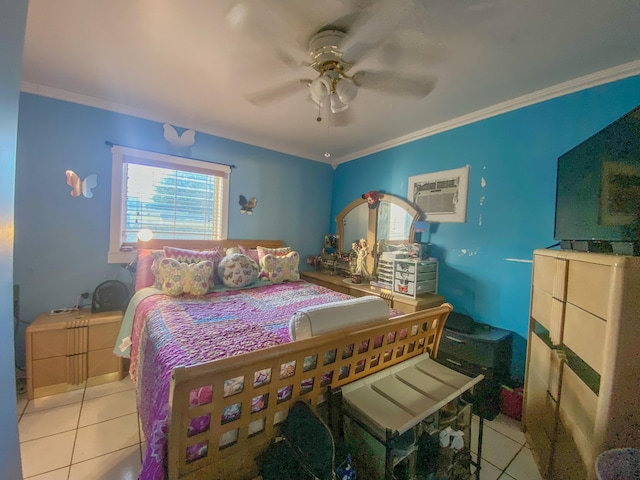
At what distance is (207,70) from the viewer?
184 centimetres

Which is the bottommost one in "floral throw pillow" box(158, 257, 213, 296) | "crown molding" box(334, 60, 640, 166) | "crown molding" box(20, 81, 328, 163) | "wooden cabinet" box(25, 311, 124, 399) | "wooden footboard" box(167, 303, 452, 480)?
"wooden cabinet" box(25, 311, 124, 399)

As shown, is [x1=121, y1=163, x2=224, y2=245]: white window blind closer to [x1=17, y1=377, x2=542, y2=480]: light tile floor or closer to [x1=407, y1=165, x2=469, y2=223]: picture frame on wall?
[x1=17, y1=377, x2=542, y2=480]: light tile floor

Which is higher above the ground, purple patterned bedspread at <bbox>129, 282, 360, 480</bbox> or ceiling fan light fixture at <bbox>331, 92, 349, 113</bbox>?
ceiling fan light fixture at <bbox>331, 92, 349, 113</bbox>

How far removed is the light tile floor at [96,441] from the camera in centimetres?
141

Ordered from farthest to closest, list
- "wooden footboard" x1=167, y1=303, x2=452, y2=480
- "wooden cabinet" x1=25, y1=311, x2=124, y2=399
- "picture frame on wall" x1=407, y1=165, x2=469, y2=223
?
1. "picture frame on wall" x1=407, y1=165, x2=469, y2=223
2. "wooden cabinet" x1=25, y1=311, x2=124, y2=399
3. "wooden footboard" x1=167, y1=303, x2=452, y2=480

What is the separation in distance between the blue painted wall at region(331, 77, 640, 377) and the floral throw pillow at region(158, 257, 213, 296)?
90.8 inches

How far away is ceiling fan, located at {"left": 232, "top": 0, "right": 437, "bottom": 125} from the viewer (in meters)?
1.33

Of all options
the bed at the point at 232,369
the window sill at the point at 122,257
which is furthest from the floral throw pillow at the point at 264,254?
the window sill at the point at 122,257

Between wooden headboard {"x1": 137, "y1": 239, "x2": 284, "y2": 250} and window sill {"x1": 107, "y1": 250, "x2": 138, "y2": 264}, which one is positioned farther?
wooden headboard {"x1": 137, "y1": 239, "x2": 284, "y2": 250}

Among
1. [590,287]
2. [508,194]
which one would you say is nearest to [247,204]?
[508,194]

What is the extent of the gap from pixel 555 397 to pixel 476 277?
1.15 meters

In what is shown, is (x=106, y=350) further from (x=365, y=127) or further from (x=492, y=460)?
(x=365, y=127)

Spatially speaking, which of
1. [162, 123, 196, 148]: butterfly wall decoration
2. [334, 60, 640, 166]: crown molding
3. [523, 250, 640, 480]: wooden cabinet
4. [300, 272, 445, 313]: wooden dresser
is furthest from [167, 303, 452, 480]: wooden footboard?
[162, 123, 196, 148]: butterfly wall decoration

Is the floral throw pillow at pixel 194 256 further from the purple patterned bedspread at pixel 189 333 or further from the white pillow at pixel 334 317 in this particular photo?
the white pillow at pixel 334 317
